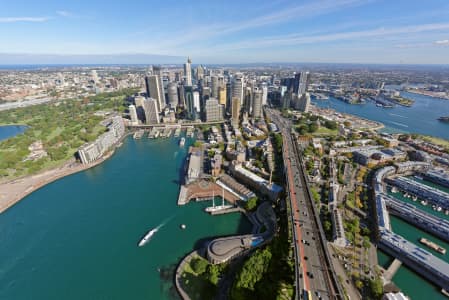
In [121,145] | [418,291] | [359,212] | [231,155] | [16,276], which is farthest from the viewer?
[121,145]

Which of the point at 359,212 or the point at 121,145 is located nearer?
the point at 359,212

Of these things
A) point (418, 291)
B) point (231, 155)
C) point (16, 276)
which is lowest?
point (16, 276)

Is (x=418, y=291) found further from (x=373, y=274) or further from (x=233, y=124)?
(x=233, y=124)

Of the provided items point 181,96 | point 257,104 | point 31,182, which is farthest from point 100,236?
point 181,96

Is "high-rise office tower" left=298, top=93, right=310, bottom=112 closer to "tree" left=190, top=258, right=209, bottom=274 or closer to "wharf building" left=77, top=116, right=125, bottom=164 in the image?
"wharf building" left=77, top=116, right=125, bottom=164

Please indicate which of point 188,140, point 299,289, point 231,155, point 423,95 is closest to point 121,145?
point 188,140

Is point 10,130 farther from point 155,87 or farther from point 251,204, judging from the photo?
point 251,204

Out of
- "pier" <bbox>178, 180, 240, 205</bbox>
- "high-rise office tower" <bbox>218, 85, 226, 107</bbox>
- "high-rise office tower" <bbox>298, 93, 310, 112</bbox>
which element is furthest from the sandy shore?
"high-rise office tower" <bbox>298, 93, 310, 112</bbox>
